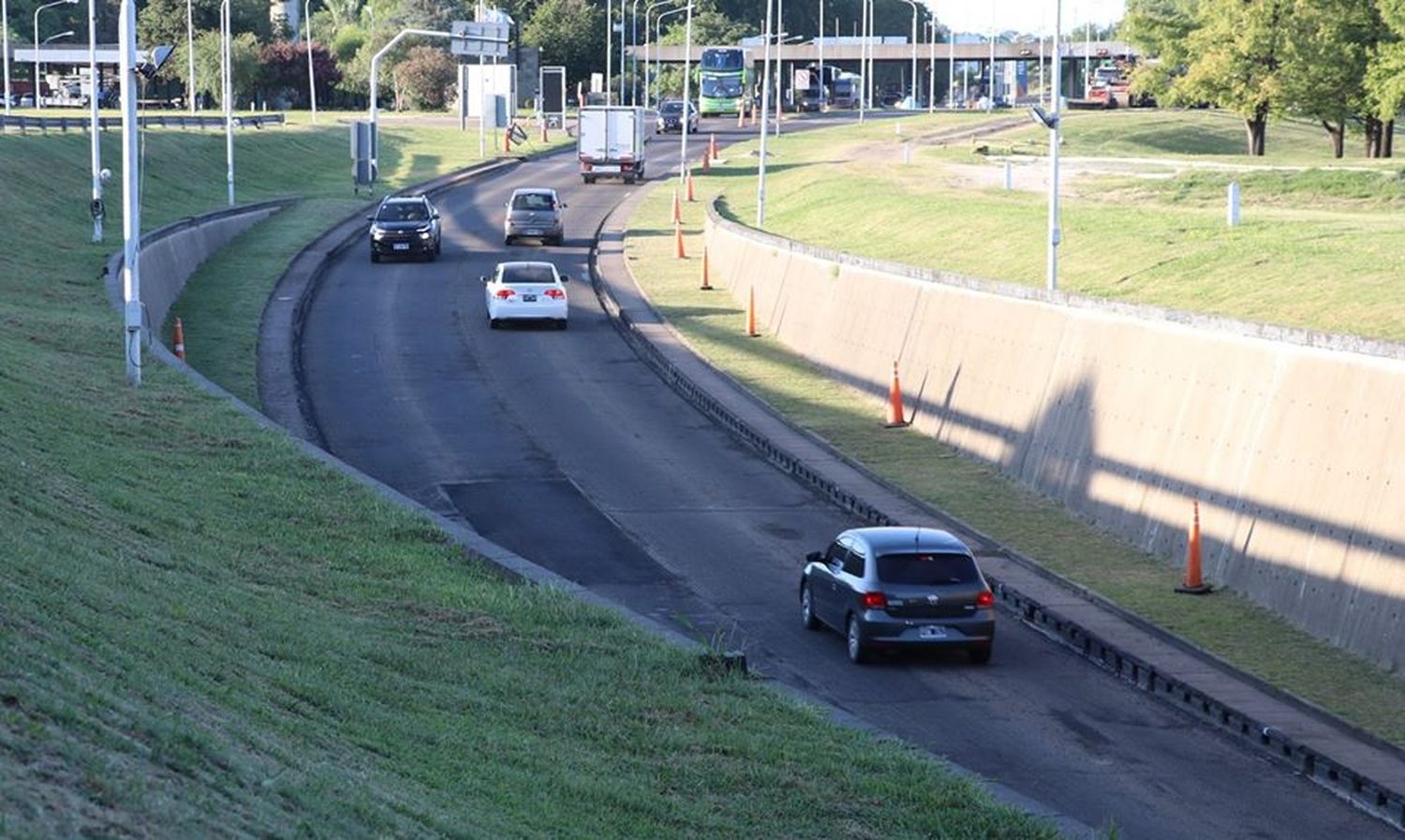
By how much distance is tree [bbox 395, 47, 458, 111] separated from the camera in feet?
472

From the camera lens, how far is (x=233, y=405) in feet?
96.1

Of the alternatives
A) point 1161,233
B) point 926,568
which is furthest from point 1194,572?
point 1161,233

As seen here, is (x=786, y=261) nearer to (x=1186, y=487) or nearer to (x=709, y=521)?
(x=709, y=521)

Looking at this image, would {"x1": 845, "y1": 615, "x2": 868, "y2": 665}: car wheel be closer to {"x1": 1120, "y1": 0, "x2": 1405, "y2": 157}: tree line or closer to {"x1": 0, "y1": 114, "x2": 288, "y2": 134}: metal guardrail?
{"x1": 0, "y1": 114, "x2": 288, "y2": 134}: metal guardrail

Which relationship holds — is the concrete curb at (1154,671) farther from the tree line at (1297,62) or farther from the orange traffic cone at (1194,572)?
the tree line at (1297,62)

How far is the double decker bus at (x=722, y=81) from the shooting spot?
135 meters

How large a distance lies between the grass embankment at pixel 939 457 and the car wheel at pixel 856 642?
3.63m

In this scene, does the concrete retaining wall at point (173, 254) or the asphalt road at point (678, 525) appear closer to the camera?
the asphalt road at point (678, 525)

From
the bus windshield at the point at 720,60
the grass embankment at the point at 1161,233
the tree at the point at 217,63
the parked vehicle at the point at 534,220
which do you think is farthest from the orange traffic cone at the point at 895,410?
the bus windshield at the point at 720,60

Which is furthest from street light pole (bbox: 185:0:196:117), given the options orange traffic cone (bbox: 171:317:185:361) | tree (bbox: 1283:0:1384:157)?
tree (bbox: 1283:0:1384:157)

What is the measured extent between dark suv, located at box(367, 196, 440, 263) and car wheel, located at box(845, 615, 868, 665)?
38.1 metres

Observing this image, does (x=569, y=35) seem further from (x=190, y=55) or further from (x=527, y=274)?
(x=527, y=274)

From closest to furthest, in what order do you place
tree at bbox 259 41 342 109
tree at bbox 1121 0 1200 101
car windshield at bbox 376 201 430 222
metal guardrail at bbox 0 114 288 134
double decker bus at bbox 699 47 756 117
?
car windshield at bbox 376 201 430 222 → metal guardrail at bbox 0 114 288 134 → tree at bbox 1121 0 1200 101 → double decker bus at bbox 699 47 756 117 → tree at bbox 259 41 342 109

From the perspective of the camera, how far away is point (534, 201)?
206ft
